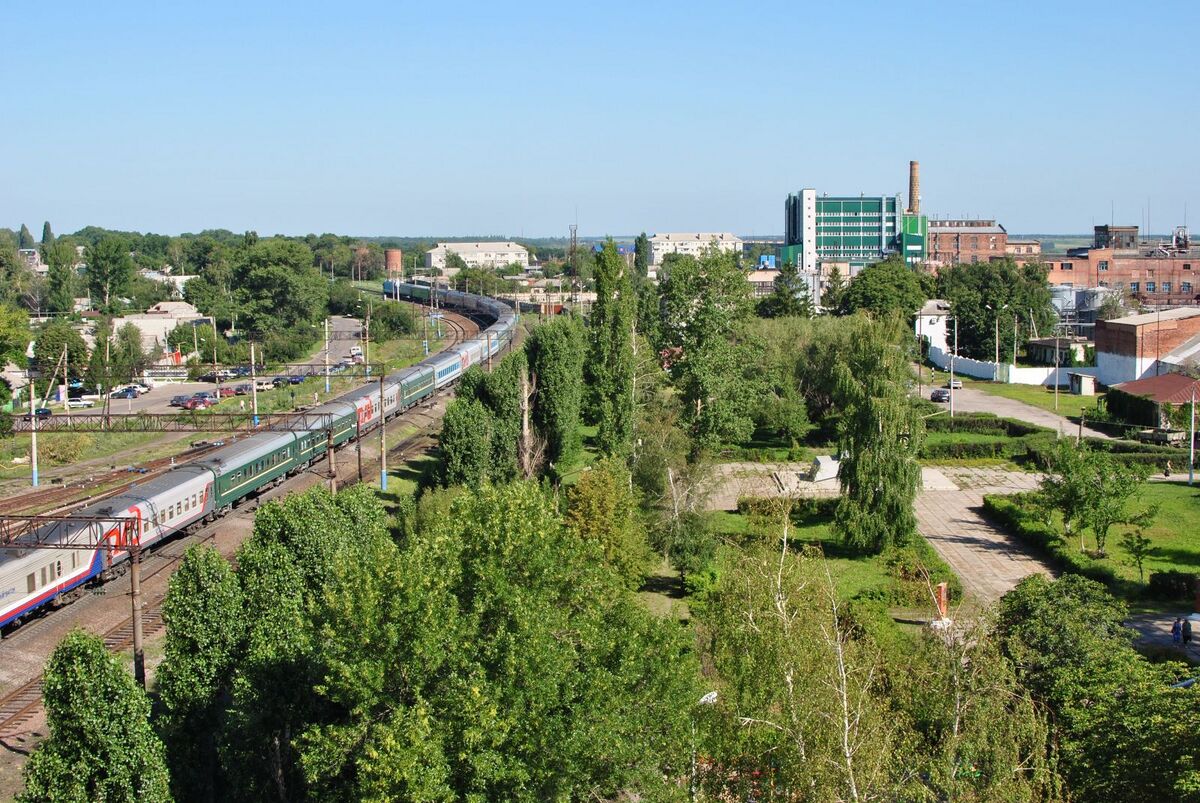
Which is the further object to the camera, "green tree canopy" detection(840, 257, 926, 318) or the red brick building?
the red brick building

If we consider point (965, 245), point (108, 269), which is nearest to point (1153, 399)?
point (108, 269)

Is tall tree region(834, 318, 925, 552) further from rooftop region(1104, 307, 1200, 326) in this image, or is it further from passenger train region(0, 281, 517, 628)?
rooftop region(1104, 307, 1200, 326)

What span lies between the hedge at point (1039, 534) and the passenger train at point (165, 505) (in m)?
20.7

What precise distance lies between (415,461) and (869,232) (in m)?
120

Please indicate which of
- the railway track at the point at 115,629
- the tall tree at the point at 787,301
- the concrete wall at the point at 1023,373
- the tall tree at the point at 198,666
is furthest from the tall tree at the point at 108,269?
the tall tree at the point at 198,666

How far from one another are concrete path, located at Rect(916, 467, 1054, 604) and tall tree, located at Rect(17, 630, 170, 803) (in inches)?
775

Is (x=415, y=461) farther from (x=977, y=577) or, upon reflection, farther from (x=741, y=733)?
(x=741, y=733)

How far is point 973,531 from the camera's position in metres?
35.1

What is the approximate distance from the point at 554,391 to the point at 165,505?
13493 millimetres

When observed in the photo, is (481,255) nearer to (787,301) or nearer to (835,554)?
(787,301)

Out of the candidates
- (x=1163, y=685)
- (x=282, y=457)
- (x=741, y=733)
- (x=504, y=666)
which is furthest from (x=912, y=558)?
(x=282, y=457)

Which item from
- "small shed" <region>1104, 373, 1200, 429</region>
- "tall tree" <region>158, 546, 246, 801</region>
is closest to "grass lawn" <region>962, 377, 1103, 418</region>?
"small shed" <region>1104, 373, 1200, 429</region>

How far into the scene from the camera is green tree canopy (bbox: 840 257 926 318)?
3110 inches

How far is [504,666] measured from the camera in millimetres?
14719
